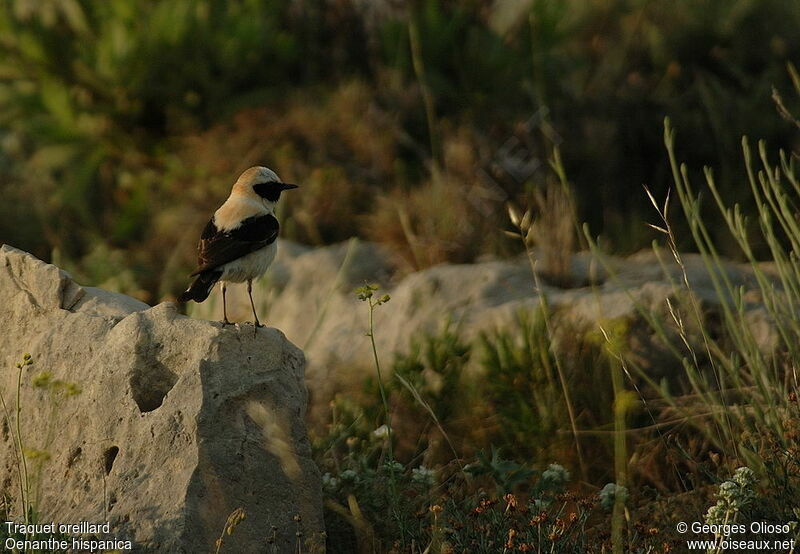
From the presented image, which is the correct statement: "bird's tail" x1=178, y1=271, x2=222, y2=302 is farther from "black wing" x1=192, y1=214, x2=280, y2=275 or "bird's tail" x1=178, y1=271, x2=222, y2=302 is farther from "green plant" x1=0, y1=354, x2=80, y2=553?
"green plant" x1=0, y1=354, x2=80, y2=553

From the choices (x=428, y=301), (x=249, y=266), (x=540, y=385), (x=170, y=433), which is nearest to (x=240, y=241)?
(x=249, y=266)

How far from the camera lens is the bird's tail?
14.3 feet

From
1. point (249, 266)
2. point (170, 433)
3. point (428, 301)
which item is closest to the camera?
point (170, 433)

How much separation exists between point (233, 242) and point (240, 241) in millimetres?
26

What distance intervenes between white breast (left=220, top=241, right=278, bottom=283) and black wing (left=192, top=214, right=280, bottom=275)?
4 cm

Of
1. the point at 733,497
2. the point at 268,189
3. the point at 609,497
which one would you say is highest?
the point at 268,189

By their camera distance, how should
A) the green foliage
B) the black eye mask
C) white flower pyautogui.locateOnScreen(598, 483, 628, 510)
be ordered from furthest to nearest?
the green foliage → the black eye mask → white flower pyautogui.locateOnScreen(598, 483, 628, 510)

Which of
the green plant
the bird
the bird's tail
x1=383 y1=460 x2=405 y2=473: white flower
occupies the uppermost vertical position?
the bird

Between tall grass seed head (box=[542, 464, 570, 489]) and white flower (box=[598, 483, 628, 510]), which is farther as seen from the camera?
tall grass seed head (box=[542, 464, 570, 489])

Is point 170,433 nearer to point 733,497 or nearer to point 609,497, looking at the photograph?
point 609,497

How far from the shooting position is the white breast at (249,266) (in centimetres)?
454

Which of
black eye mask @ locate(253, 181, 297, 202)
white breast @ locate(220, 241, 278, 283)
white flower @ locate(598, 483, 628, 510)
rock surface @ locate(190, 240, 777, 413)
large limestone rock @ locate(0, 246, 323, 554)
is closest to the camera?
large limestone rock @ locate(0, 246, 323, 554)

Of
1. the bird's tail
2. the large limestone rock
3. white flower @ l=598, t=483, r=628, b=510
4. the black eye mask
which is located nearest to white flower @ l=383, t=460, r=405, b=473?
the large limestone rock

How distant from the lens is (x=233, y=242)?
14.7 feet
